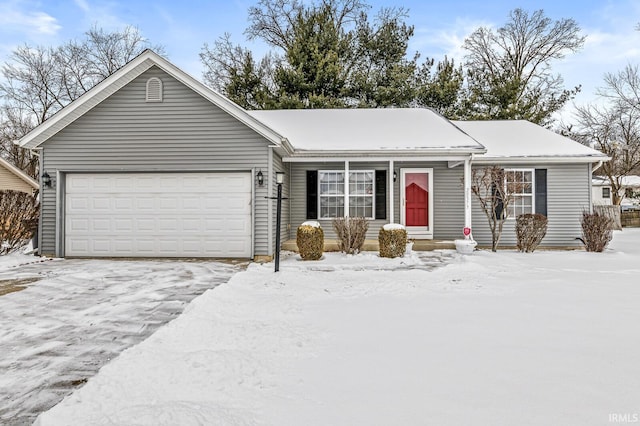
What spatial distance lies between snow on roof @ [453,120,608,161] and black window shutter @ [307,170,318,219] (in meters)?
4.82

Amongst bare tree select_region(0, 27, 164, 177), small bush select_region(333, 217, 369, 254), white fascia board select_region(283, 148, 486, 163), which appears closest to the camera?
small bush select_region(333, 217, 369, 254)

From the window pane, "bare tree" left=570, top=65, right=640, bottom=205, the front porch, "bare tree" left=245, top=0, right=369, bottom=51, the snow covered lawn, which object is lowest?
the snow covered lawn

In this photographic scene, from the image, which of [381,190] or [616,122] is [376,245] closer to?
[381,190]

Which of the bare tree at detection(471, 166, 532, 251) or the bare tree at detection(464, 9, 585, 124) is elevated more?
the bare tree at detection(464, 9, 585, 124)

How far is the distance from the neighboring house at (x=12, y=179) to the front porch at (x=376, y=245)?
14.7 meters

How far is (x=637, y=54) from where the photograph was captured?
2194 cm

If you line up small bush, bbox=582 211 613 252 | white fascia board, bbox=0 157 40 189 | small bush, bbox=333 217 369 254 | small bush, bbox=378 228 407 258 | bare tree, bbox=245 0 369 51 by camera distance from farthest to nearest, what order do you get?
bare tree, bbox=245 0 369 51
white fascia board, bbox=0 157 40 189
small bush, bbox=582 211 613 252
small bush, bbox=333 217 369 254
small bush, bbox=378 228 407 258

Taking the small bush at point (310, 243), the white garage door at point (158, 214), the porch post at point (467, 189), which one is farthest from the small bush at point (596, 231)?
the white garage door at point (158, 214)

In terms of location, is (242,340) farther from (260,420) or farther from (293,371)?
(260,420)

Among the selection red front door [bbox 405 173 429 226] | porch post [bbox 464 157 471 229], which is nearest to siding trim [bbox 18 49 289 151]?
red front door [bbox 405 173 429 226]

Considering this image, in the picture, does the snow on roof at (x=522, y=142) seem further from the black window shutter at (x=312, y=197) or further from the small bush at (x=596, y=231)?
the black window shutter at (x=312, y=197)

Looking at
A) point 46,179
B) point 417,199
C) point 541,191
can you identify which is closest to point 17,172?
point 46,179

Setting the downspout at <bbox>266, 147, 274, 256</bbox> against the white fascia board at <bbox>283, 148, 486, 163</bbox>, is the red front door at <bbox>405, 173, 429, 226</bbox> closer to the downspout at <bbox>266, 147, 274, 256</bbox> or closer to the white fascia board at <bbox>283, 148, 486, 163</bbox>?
the white fascia board at <bbox>283, 148, 486, 163</bbox>

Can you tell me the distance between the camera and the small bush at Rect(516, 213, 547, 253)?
32.9ft
